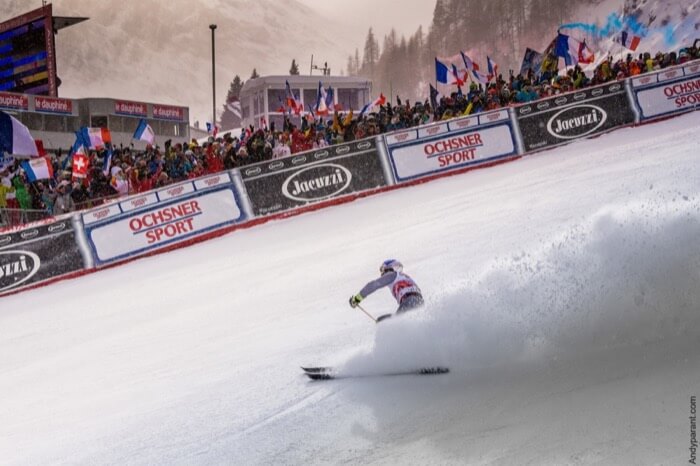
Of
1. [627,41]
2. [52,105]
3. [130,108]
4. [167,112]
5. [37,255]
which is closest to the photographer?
[37,255]

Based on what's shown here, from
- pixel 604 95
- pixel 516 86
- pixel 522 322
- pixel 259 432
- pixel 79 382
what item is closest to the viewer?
pixel 259 432

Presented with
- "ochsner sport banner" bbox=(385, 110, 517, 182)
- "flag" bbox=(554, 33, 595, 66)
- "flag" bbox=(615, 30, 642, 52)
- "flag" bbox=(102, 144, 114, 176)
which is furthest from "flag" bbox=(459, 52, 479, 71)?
"flag" bbox=(102, 144, 114, 176)

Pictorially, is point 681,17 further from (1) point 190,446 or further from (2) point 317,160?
(1) point 190,446

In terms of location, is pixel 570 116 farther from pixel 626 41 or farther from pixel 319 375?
pixel 319 375

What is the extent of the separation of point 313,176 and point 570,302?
11157 mm

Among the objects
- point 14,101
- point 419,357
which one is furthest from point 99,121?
point 419,357

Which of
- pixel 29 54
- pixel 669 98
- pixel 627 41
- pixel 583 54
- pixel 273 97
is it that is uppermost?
pixel 29 54

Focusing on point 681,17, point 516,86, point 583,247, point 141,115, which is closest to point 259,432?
point 583,247

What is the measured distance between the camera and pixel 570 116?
1908 centimetres

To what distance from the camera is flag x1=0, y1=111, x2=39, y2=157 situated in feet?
57.5

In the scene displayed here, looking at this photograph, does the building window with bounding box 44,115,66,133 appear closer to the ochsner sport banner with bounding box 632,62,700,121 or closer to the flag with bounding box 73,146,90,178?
the flag with bounding box 73,146,90,178

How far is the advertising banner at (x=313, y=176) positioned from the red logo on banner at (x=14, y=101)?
86.3 ft

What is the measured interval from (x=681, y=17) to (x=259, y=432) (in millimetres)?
62770

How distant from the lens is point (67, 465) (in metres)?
6.71
